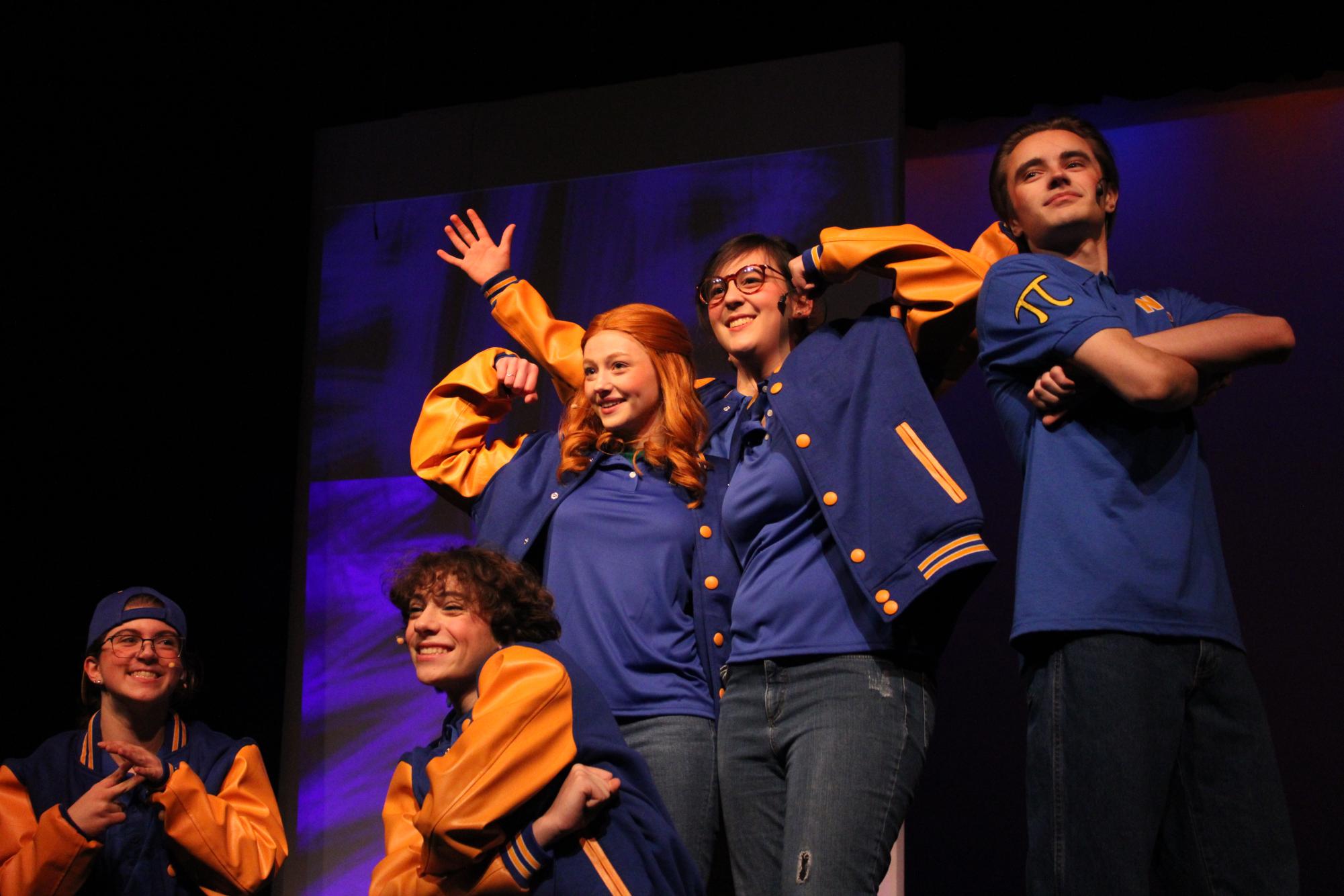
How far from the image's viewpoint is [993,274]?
202cm

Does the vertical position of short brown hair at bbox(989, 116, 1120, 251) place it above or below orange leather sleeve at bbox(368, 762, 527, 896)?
above

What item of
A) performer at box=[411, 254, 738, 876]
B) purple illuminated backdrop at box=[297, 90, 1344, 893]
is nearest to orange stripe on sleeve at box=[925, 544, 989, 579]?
performer at box=[411, 254, 738, 876]

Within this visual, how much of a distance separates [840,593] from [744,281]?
614 mm

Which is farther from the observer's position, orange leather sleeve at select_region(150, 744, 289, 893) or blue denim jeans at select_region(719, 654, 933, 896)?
orange leather sleeve at select_region(150, 744, 289, 893)

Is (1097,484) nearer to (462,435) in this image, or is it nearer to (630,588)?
(630,588)

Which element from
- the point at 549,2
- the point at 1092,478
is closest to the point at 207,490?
the point at 549,2

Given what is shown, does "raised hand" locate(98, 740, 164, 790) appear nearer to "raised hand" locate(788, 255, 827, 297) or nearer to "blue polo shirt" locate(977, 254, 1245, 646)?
"raised hand" locate(788, 255, 827, 297)

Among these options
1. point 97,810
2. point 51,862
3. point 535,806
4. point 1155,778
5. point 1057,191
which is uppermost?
point 1057,191

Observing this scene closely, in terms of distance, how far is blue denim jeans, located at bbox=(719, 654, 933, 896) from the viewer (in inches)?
74.3

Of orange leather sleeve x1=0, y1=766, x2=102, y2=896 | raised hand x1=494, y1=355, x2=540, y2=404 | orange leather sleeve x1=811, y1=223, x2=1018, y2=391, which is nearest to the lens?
orange leather sleeve x1=811, y1=223, x2=1018, y2=391

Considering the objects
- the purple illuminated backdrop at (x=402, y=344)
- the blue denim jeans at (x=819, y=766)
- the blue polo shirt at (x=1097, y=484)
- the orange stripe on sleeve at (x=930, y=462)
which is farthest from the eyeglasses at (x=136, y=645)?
the blue polo shirt at (x=1097, y=484)

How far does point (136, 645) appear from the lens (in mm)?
3016

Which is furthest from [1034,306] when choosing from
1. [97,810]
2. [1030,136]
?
[97,810]

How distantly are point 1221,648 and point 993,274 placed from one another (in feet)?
2.08
